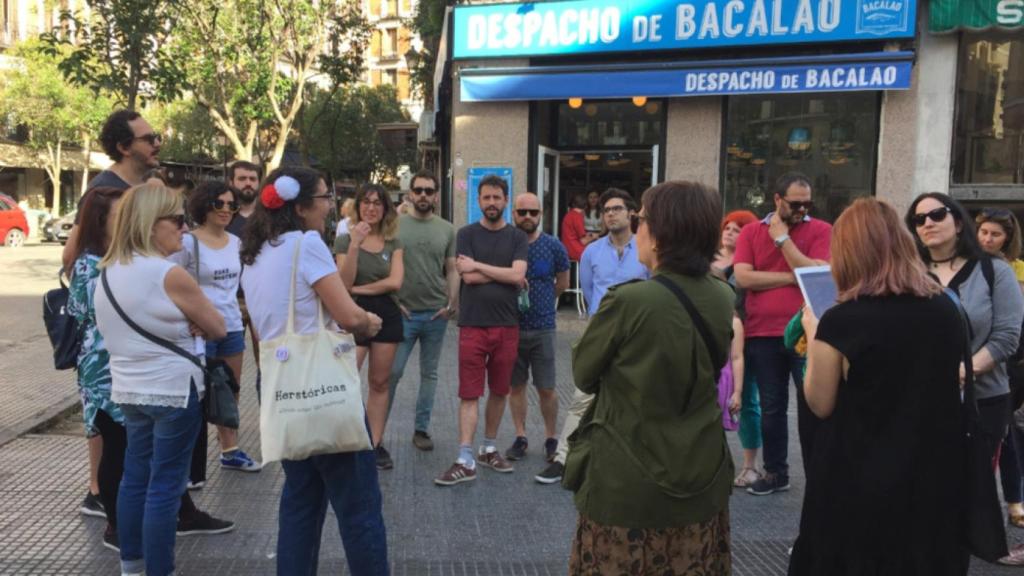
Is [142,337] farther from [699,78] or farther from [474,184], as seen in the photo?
[699,78]

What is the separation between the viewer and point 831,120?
10.4 metres

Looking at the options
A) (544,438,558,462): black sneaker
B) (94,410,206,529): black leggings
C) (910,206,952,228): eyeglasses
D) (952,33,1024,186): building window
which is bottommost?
(544,438,558,462): black sneaker

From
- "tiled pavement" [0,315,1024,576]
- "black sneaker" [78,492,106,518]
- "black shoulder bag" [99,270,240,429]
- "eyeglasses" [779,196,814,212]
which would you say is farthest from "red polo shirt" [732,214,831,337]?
"black sneaker" [78,492,106,518]

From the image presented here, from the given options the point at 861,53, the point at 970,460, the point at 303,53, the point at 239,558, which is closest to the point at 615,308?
the point at 970,460

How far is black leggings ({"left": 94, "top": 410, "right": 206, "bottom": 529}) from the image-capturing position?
3828mm

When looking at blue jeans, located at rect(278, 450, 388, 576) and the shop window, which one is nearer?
blue jeans, located at rect(278, 450, 388, 576)

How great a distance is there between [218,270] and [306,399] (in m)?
1.91

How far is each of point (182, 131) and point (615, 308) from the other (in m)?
39.9

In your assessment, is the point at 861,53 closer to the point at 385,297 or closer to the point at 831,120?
the point at 831,120

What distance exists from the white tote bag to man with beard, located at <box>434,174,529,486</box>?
2036 mm

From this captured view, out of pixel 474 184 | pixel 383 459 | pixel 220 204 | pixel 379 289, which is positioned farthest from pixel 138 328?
pixel 474 184

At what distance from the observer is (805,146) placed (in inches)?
418

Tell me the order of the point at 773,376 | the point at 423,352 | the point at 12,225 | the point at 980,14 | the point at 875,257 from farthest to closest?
the point at 12,225, the point at 980,14, the point at 423,352, the point at 773,376, the point at 875,257

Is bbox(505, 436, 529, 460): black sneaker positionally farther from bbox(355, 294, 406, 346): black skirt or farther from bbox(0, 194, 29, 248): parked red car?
bbox(0, 194, 29, 248): parked red car
